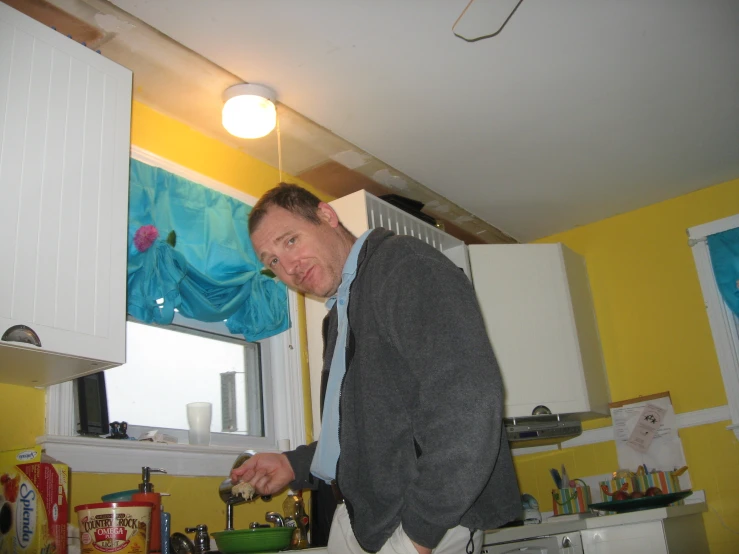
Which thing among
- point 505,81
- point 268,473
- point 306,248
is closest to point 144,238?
point 306,248

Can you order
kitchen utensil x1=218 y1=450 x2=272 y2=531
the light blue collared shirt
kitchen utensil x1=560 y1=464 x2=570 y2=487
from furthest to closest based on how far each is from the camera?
kitchen utensil x1=560 y1=464 x2=570 y2=487 < kitchen utensil x1=218 y1=450 x2=272 y2=531 < the light blue collared shirt

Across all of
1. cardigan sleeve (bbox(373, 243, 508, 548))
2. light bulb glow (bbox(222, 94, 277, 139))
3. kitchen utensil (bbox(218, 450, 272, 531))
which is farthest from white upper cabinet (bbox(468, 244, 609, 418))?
cardigan sleeve (bbox(373, 243, 508, 548))

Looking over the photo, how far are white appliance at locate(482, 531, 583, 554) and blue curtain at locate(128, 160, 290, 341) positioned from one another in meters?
1.17

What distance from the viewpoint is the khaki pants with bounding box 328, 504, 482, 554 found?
50.8 inches

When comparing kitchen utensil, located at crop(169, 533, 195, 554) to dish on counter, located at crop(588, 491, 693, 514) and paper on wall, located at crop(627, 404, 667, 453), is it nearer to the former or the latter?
dish on counter, located at crop(588, 491, 693, 514)

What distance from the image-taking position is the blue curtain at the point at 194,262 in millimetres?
2252

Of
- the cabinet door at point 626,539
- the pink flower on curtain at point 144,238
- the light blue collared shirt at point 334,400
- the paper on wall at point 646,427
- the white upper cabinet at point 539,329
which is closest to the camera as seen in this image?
the light blue collared shirt at point 334,400

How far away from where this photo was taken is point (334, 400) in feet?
4.82

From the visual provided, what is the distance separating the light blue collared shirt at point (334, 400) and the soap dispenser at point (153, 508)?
58cm

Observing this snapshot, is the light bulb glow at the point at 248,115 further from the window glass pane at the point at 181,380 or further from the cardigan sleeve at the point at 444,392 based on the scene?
the cardigan sleeve at the point at 444,392

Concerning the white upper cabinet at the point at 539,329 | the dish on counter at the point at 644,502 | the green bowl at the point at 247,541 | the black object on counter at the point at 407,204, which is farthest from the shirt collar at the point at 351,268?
the dish on counter at the point at 644,502

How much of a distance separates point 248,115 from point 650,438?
257 centimetres

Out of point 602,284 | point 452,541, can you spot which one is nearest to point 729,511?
point 602,284

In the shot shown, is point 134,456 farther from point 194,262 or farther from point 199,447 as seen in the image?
point 194,262
